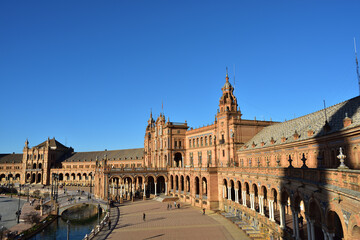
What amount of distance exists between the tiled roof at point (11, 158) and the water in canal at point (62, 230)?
263 feet

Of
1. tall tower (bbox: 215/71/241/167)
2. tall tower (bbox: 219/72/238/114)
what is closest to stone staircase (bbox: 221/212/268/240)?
tall tower (bbox: 215/71/241/167)

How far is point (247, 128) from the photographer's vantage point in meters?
58.4

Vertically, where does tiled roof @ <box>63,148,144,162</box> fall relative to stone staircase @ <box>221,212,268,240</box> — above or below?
above

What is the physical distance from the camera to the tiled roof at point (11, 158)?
121250 mm

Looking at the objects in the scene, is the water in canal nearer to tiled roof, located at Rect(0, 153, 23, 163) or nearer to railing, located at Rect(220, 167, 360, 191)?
railing, located at Rect(220, 167, 360, 191)

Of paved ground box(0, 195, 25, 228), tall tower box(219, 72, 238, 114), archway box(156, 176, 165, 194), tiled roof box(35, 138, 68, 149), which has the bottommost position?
paved ground box(0, 195, 25, 228)

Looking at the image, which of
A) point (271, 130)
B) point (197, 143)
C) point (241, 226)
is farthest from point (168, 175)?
point (241, 226)

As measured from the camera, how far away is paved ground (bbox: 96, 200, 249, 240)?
34875mm

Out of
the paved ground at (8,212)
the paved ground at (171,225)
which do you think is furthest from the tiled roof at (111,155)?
the paved ground at (171,225)

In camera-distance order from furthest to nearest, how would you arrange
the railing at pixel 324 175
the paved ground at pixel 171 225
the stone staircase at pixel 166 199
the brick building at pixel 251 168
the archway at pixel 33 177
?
the archway at pixel 33 177
the stone staircase at pixel 166 199
the paved ground at pixel 171 225
the brick building at pixel 251 168
the railing at pixel 324 175

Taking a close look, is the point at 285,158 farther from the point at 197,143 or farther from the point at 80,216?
the point at 80,216

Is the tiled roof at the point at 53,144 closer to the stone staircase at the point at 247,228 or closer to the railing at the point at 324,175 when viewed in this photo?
the stone staircase at the point at 247,228

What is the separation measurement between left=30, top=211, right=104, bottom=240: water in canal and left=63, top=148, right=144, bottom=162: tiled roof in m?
51.9

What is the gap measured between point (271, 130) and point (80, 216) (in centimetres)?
4273
